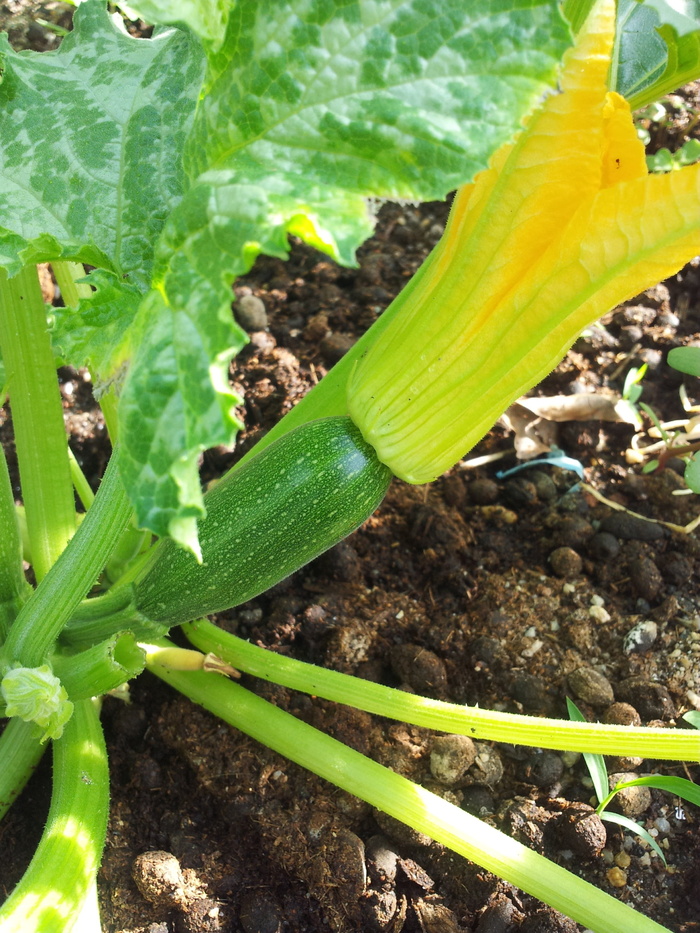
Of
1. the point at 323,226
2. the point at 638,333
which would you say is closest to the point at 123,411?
the point at 323,226

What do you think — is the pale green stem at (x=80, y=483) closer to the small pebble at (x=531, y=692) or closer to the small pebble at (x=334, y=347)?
the small pebble at (x=334, y=347)

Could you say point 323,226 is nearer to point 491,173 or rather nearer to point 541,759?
point 491,173

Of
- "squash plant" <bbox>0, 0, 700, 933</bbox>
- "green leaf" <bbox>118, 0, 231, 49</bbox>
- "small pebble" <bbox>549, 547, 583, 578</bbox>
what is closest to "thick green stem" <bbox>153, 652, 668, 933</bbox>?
"squash plant" <bbox>0, 0, 700, 933</bbox>

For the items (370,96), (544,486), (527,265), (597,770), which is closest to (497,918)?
(597,770)

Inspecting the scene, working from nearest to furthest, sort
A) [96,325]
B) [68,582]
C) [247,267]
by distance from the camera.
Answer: [247,267] < [96,325] < [68,582]

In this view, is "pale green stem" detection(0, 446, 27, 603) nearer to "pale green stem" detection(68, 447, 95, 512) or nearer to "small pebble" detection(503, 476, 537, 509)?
"pale green stem" detection(68, 447, 95, 512)

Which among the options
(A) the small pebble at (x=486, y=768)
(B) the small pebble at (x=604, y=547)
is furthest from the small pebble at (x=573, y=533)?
(A) the small pebble at (x=486, y=768)

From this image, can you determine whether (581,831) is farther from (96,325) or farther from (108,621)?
(96,325)
